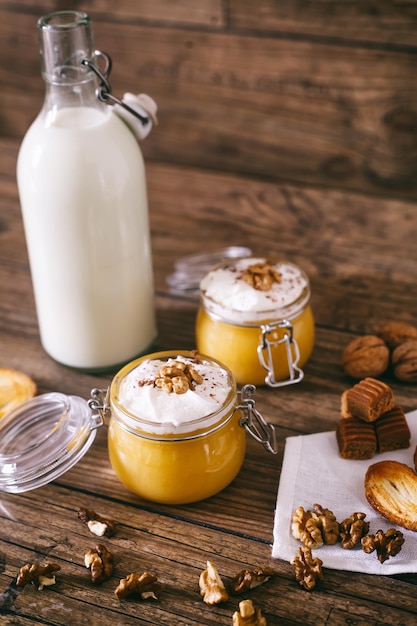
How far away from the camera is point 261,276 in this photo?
110 cm

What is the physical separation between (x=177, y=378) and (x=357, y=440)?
24 centimetres

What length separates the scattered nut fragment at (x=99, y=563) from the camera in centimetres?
82

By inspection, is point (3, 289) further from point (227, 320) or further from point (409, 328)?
point (409, 328)

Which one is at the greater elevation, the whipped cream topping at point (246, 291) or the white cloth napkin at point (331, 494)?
the whipped cream topping at point (246, 291)

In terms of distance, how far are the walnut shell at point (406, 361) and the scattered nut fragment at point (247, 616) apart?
44 cm

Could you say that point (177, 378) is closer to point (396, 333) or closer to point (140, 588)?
point (140, 588)

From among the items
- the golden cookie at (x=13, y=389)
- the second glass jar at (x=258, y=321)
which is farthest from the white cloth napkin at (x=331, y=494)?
the golden cookie at (x=13, y=389)

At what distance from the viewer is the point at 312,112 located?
153 cm

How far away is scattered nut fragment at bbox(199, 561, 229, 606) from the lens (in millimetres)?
796

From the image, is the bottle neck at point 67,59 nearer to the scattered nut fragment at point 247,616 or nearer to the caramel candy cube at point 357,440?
the caramel candy cube at point 357,440

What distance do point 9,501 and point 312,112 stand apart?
95 centimetres

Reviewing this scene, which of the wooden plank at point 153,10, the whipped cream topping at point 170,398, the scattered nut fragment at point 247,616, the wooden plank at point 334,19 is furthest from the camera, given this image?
the wooden plank at point 153,10

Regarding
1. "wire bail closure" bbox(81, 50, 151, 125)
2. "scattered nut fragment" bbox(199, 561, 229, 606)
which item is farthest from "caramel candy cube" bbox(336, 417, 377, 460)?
"wire bail closure" bbox(81, 50, 151, 125)

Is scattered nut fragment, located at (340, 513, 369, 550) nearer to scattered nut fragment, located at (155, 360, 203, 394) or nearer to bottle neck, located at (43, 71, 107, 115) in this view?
scattered nut fragment, located at (155, 360, 203, 394)
